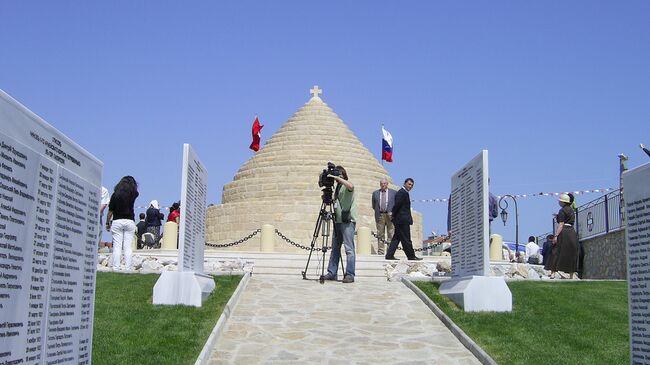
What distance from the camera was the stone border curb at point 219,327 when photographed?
708 cm

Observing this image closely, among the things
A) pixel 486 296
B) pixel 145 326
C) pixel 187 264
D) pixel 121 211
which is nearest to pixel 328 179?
pixel 121 211

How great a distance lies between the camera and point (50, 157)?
375 centimetres

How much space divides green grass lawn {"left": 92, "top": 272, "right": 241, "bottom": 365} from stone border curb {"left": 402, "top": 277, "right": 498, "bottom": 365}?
2.53 m

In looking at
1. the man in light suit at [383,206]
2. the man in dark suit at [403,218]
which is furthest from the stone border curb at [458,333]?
the man in light suit at [383,206]

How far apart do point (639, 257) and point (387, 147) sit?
2747 centimetres

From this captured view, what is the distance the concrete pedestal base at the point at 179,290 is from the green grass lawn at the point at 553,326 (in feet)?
9.62

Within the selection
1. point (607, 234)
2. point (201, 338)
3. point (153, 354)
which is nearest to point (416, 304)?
point (201, 338)

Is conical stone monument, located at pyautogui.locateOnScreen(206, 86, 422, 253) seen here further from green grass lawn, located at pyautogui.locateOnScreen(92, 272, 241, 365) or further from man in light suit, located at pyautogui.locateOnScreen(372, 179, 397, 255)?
green grass lawn, located at pyautogui.locateOnScreen(92, 272, 241, 365)

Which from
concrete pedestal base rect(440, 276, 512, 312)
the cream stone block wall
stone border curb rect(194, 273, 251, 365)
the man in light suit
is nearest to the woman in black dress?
concrete pedestal base rect(440, 276, 512, 312)

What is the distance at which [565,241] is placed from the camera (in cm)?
1359

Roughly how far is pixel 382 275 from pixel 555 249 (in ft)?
10.1

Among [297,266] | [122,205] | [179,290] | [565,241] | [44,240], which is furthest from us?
[297,266]

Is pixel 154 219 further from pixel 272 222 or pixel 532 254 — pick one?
pixel 532 254

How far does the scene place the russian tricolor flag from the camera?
3188 cm
